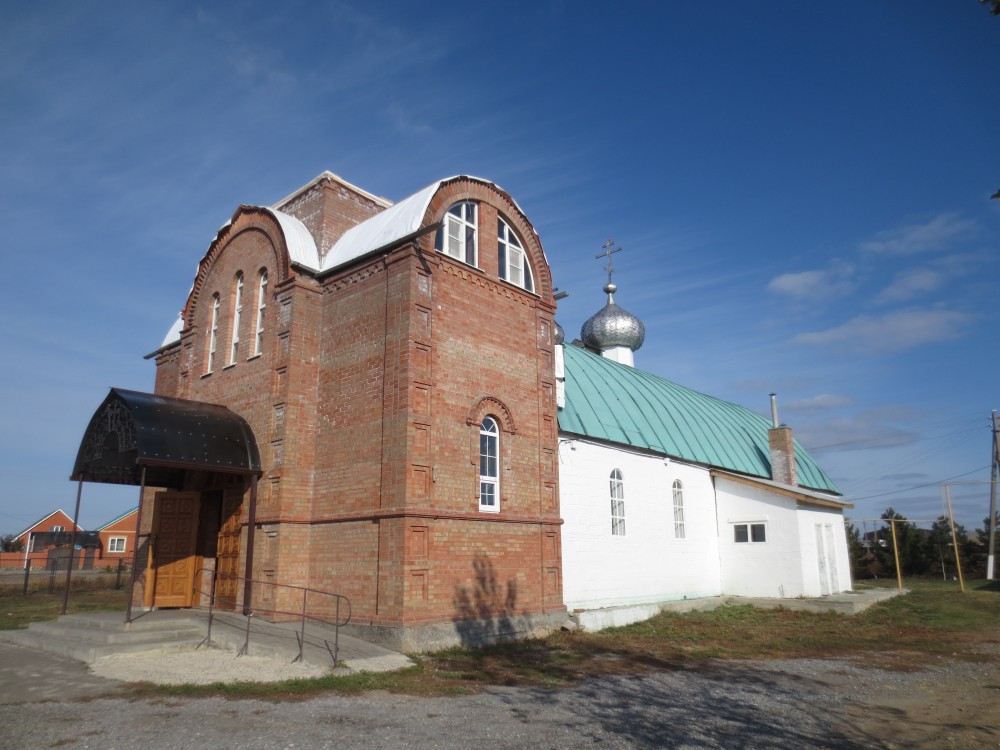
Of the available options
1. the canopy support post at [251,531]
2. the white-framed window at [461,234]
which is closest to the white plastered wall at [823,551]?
the white-framed window at [461,234]

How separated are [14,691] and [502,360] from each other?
28.6ft

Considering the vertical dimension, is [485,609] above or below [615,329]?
below

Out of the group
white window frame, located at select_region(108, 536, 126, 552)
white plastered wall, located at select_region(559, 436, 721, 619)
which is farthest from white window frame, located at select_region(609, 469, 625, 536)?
white window frame, located at select_region(108, 536, 126, 552)

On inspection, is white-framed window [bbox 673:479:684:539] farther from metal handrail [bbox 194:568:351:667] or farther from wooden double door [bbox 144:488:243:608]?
wooden double door [bbox 144:488:243:608]

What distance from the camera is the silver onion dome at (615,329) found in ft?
91.0

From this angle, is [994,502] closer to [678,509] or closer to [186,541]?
[678,509]

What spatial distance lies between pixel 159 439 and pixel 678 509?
1324 centimetres

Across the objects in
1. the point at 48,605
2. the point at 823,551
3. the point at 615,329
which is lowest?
the point at 48,605

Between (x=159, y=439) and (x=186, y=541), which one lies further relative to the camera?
(x=186, y=541)

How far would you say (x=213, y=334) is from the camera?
15922 millimetres

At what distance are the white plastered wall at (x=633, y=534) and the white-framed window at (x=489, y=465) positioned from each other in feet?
8.05

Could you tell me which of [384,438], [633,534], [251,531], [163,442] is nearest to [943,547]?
[633,534]

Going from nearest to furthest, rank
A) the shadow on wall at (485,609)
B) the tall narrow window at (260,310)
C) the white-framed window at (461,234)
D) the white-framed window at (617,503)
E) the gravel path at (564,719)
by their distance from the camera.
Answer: the gravel path at (564,719) → the shadow on wall at (485,609) → the white-framed window at (461,234) → the tall narrow window at (260,310) → the white-framed window at (617,503)

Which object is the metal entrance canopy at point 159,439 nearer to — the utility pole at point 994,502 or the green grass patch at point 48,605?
the green grass patch at point 48,605
